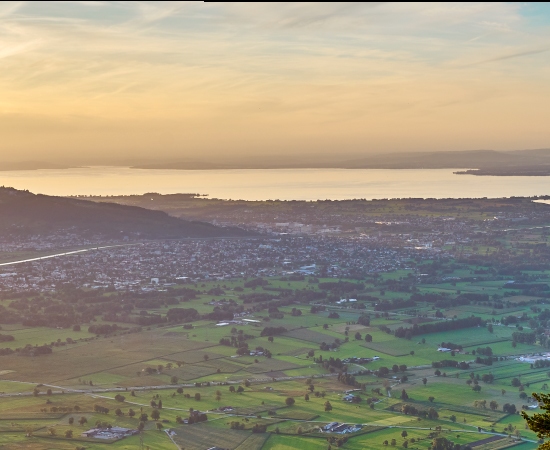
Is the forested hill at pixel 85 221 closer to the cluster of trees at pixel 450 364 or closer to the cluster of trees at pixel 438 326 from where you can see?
the cluster of trees at pixel 438 326

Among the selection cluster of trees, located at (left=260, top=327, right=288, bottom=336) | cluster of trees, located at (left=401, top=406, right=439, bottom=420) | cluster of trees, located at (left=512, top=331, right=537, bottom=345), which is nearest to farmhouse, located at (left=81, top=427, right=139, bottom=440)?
cluster of trees, located at (left=401, top=406, right=439, bottom=420)

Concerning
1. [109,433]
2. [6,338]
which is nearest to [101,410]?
[109,433]

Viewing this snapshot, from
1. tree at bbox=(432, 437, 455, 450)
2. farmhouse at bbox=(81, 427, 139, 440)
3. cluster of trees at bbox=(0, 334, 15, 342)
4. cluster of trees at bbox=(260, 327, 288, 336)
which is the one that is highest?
cluster of trees at bbox=(0, 334, 15, 342)

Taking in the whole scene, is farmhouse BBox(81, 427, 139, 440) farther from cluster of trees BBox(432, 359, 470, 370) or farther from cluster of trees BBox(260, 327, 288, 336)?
cluster of trees BBox(260, 327, 288, 336)

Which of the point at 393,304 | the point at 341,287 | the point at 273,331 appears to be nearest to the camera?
the point at 273,331

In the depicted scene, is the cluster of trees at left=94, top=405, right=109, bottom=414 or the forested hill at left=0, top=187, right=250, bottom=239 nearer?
the cluster of trees at left=94, top=405, right=109, bottom=414

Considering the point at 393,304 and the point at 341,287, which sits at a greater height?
the point at 341,287

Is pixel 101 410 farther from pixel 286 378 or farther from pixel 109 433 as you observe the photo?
pixel 286 378

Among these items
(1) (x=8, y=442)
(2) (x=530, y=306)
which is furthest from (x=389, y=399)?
(2) (x=530, y=306)

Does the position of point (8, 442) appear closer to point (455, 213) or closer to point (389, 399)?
point (389, 399)
